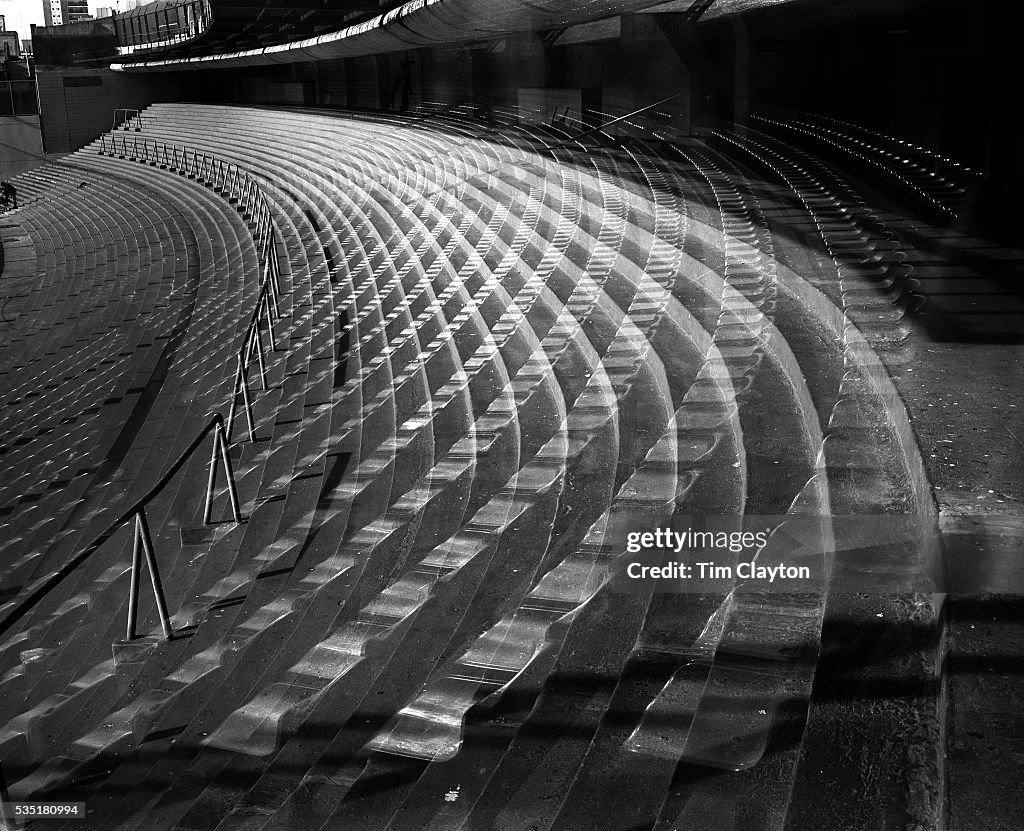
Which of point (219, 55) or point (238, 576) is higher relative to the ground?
point (219, 55)

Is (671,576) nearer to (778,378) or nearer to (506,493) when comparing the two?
(506,493)

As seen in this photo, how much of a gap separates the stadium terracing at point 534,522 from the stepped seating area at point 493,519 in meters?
0.02

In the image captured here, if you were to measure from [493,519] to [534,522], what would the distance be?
7.8 inches

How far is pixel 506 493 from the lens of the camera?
390 cm

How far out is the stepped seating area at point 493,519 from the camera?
7.18 feet

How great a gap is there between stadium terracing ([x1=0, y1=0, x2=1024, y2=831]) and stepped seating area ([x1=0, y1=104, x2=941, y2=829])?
0.6 inches

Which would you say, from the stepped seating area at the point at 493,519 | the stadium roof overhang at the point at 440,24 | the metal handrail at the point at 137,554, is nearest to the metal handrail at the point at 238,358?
the metal handrail at the point at 137,554

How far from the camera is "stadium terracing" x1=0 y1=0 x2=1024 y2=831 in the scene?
6.79 feet

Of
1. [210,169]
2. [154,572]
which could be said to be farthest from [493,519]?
[210,169]

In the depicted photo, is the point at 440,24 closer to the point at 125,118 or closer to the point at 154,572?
the point at 154,572

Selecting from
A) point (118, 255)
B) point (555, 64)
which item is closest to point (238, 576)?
point (118, 255)

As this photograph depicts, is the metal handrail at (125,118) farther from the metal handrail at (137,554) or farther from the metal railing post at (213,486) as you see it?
the metal handrail at (137,554)

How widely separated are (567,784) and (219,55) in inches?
1030

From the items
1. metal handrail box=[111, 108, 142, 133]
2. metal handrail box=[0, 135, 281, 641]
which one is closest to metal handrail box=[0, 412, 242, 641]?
metal handrail box=[0, 135, 281, 641]
